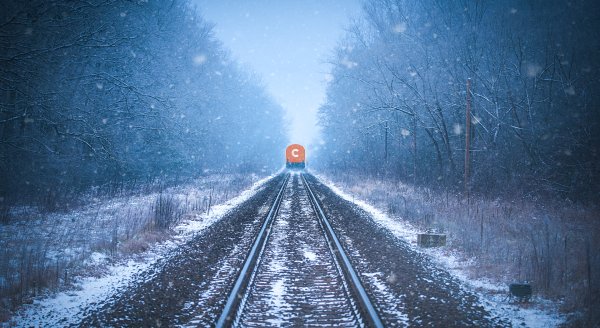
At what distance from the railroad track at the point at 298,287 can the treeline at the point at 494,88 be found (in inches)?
410

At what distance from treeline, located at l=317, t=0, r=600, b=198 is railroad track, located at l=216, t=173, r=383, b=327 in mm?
10408

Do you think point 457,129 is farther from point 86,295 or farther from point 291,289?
point 86,295

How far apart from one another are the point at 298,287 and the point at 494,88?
15342mm

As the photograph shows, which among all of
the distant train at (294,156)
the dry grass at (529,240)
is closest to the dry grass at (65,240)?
the dry grass at (529,240)

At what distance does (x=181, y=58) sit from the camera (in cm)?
2358

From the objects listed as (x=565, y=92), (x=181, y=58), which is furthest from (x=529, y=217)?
(x=181, y=58)

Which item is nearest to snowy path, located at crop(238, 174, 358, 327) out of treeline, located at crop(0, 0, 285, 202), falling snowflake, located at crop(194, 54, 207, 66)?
treeline, located at crop(0, 0, 285, 202)

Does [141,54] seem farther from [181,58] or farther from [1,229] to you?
[1,229]

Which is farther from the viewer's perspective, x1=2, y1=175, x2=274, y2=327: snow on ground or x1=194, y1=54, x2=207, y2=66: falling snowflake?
x1=194, y1=54, x2=207, y2=66: falling snowflake

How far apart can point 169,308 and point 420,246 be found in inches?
242

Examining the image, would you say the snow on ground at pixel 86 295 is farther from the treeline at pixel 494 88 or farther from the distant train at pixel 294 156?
the distant train at pixel 294 156

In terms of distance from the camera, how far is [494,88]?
1605cm

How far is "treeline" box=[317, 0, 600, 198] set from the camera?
13656 millimetres

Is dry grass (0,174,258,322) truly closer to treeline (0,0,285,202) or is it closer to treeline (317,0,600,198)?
treeline (0,0,285,202)
